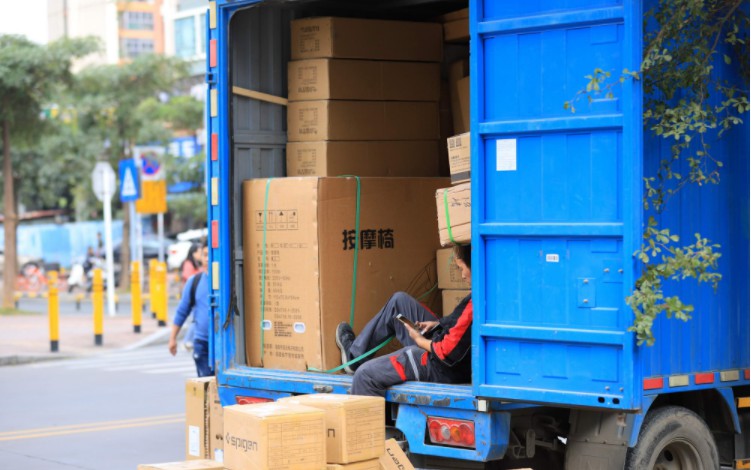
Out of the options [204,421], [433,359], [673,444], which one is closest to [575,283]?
[673,444]

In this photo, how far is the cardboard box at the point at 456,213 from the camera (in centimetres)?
687

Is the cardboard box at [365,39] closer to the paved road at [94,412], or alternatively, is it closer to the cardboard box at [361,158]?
the cardboard box at [361,158]

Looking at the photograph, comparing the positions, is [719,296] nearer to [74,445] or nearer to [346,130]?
[346,130]

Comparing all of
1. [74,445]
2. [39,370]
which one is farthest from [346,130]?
[39,370]

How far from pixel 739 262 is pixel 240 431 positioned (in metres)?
2.90

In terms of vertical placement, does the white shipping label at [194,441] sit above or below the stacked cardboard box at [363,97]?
below

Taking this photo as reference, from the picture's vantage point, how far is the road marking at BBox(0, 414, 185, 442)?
438 inches

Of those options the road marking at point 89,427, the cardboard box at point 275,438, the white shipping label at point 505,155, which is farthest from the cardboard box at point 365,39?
the road marking at point 89,427

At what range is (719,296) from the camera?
6523mm

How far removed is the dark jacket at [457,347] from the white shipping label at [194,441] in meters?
2.07

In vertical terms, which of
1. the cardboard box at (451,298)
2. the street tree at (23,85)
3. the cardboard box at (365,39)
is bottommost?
the cardboard box at (451,298)

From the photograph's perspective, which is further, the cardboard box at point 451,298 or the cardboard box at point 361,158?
the cardboard box at point 361,158

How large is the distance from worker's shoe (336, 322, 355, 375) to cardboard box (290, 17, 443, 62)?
1.95 meters

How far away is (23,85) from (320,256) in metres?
19.6
